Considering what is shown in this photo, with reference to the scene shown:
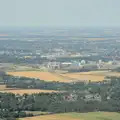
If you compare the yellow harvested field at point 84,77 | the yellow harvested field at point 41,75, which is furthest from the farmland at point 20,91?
the yellow harvested field at point 84,77

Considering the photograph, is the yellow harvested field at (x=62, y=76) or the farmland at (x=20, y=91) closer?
the farmland at (x=20, y=91)

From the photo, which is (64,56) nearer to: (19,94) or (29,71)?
(29,71)

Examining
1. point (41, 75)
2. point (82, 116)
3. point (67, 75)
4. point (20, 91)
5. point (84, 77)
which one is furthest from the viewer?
point (67, 75)

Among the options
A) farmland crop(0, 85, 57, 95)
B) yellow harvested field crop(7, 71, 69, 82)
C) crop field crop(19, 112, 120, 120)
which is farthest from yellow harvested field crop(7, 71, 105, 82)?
crop field crop(19, 112, 120, 120)

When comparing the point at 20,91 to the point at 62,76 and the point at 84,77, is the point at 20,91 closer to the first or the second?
the point at 62,76

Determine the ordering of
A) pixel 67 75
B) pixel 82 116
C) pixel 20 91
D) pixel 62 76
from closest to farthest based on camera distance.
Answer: pixel 82 116 < pixel 20 91 < pixel 62 76 < pixel 67 75

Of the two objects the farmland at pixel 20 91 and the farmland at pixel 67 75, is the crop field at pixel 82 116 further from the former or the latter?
the farmland at pixel 67 75

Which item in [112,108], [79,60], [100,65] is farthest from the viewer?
[79,60]

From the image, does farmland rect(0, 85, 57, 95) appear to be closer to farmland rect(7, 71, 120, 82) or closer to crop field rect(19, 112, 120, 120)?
farmland rect(7, 71, 120, 82)

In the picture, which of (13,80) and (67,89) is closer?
(67,89)

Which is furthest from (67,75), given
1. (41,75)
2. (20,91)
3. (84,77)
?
(20,91)

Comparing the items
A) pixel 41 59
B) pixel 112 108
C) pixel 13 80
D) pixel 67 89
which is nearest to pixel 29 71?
→ pixel 13 80
